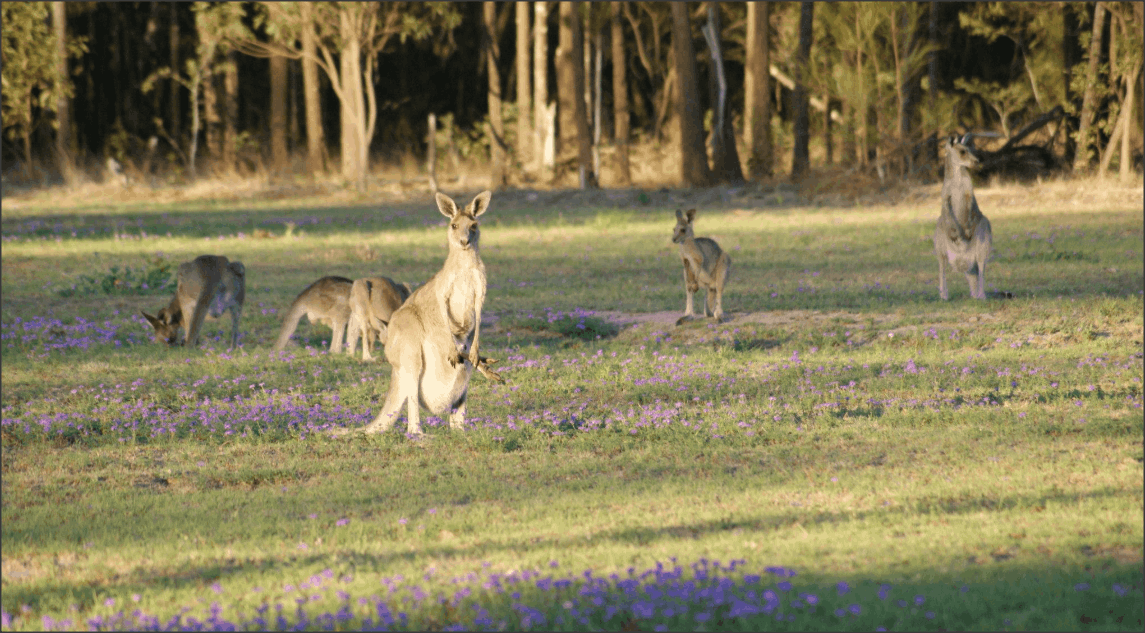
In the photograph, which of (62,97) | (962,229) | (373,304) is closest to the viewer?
(373,304)

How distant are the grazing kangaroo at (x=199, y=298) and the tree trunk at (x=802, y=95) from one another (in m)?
17.8

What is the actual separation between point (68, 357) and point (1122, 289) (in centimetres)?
1073

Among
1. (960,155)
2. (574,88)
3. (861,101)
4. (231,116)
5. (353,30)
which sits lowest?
(960,155)

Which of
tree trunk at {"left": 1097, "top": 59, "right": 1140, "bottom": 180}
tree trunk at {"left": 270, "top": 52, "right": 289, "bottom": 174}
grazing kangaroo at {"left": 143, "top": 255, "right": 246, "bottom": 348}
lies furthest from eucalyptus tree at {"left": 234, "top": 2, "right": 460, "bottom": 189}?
grazing kangaroo at {"left": 143, "top": 255, "right": 246, "bottom": 348}

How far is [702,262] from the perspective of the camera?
11023 millimetres

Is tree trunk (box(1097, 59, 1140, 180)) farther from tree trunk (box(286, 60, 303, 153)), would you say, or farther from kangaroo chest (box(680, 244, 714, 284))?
tree trunk (box(286, 60, 303, 153))

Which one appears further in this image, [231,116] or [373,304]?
[231,116]

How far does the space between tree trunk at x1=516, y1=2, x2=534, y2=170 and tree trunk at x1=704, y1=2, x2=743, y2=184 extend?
5.42 meters

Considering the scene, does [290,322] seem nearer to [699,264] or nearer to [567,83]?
[699,264]

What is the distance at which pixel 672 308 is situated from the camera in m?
12.4

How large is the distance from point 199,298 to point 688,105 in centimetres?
1840

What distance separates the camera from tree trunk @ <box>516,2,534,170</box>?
3148cm

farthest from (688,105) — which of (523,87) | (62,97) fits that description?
(62,97)

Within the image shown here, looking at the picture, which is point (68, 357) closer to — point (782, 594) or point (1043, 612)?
point (782, 594)
